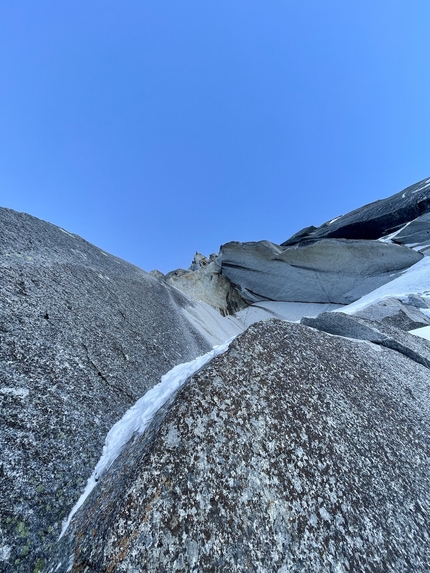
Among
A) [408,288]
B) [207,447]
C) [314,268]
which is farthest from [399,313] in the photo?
[314,268]

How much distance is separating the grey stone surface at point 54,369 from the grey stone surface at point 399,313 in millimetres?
9668

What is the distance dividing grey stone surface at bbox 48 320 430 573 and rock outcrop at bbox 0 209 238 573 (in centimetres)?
45

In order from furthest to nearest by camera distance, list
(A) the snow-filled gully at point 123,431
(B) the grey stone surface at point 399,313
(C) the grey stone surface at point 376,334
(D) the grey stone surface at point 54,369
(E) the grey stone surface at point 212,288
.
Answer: (E) the grey stone surface at point 212,288
(B) the grey stone surface at point 399,313
(C) the grey stone surface at point 376,334
(A) the snow-filled gully at point 123,431
(D) the grey stone surface at point 54,369

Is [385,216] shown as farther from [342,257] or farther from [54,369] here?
[54,369]

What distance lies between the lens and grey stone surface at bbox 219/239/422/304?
91.3ft

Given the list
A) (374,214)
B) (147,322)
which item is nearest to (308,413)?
(147,322)

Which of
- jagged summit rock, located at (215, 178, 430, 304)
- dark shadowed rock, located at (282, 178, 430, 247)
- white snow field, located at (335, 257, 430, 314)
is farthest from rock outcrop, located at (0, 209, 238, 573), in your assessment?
dark shadowed rock, located at (282, 178, 430, 247)

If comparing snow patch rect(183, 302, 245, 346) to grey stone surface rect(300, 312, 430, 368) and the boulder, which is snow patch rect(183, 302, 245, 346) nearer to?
grey stone surface rect(300, 312, 430, 368)

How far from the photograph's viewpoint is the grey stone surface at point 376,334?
7.07 meters

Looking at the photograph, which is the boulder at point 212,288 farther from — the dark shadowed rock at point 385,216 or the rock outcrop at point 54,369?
the rock outcrop at point 54,369

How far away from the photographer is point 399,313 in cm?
1344

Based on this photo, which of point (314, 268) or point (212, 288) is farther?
point (212, 288)

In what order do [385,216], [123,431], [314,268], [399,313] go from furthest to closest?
[385,216] → [314,268] → [399,313] → [123,431]

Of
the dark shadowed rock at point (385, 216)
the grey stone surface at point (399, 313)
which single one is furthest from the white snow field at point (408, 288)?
the dark shadowed rock at point (385, 216)
